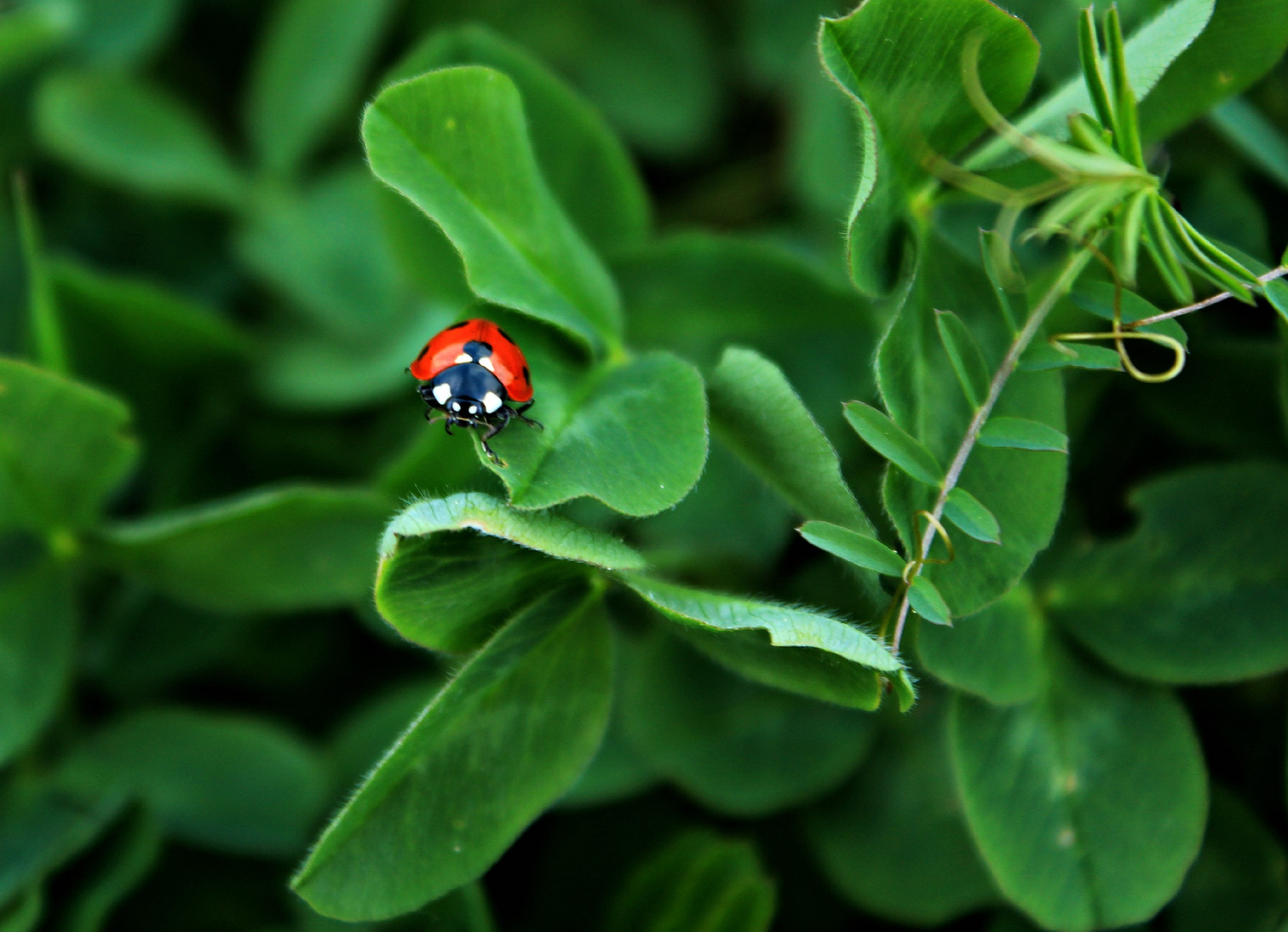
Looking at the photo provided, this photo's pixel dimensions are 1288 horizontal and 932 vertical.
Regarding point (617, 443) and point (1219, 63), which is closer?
point (617, 443)

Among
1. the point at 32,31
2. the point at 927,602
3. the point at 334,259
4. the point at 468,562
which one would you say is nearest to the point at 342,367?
the point at 334,259

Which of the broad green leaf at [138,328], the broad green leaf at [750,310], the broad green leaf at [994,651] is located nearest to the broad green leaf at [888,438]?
the broad green leaf at [994,651]

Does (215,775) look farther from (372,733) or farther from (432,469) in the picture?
(432,469)

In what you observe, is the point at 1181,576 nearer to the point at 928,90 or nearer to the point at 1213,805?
the point at 1213,805

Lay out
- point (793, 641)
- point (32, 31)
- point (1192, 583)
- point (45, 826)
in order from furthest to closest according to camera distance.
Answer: point (32, 31) → point (45, 826) → point (1192, 583) → point (793, 641)

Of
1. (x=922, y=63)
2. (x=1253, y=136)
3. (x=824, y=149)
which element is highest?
(x=922, y=63)

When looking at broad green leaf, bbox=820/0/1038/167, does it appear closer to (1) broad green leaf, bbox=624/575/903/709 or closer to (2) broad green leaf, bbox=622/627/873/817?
(1) broad green leaf, bbox=624/575/903/709

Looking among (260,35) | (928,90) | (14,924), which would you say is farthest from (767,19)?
(14,924)
